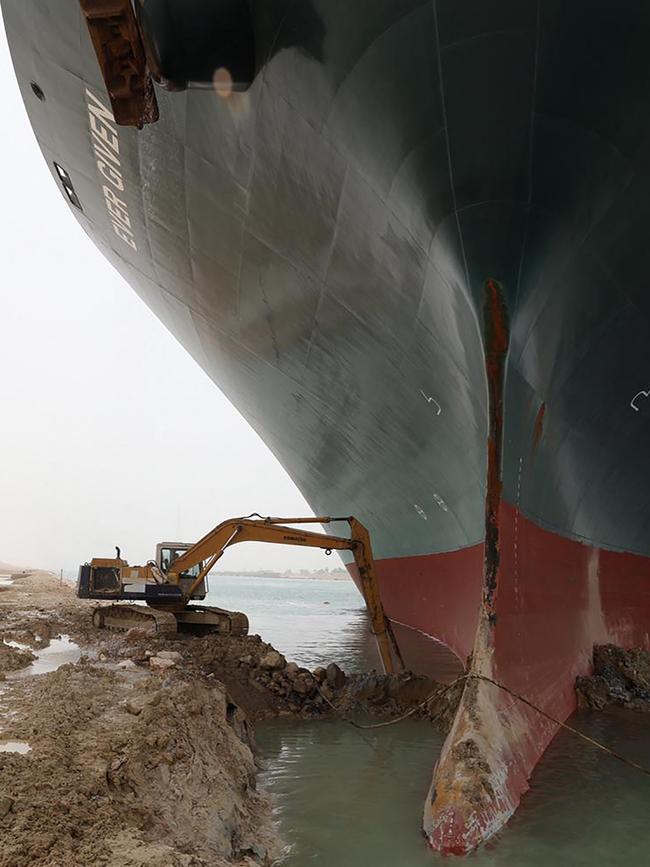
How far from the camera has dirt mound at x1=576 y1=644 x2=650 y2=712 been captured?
6309 mm

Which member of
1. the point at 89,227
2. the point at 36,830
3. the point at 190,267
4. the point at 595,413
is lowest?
the point at 36,830

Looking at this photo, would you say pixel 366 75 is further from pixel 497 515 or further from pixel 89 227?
pixel 89 227

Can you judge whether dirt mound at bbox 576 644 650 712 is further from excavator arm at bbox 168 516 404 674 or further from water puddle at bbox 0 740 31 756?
water puddle at bbox 0 740 31 756

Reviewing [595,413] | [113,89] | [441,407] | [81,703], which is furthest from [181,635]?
[113,89]

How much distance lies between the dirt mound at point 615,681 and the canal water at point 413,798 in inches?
5.3

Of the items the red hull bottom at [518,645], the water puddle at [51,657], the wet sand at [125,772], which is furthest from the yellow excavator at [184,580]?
the wet sand at [125,772]

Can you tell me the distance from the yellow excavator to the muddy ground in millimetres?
1302

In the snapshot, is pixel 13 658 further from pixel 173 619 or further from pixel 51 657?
pixel 173 619

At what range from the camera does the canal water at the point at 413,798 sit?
356 centimetres

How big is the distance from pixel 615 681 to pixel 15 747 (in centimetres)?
566

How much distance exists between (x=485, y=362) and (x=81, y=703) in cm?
382

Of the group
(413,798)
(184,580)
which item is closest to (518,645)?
(413,798)

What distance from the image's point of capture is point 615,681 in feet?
21.7

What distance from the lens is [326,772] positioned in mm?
5230
